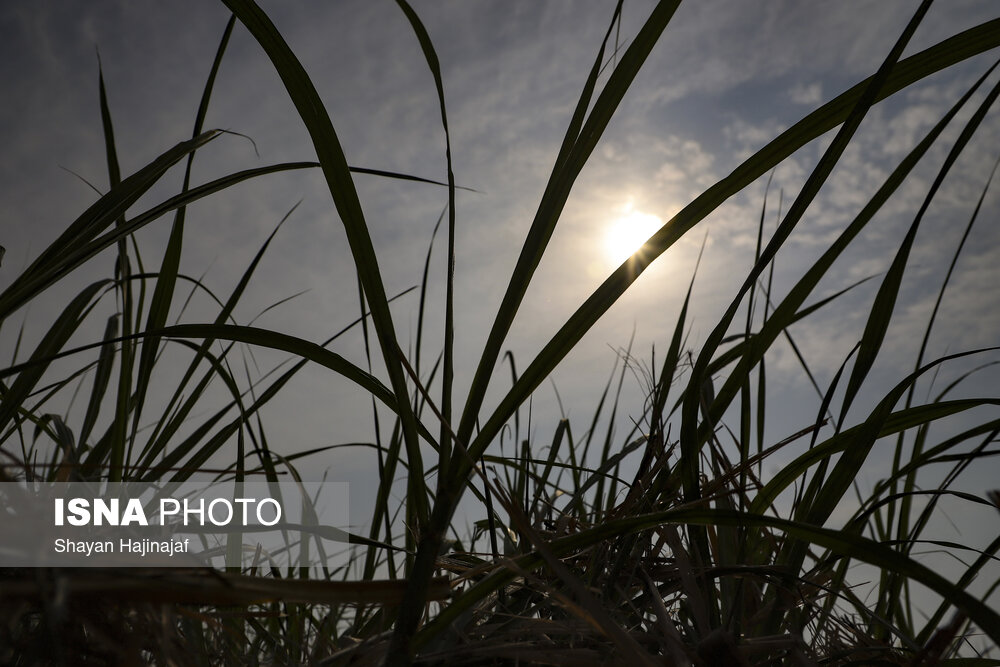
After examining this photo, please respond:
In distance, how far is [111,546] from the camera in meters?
0.47

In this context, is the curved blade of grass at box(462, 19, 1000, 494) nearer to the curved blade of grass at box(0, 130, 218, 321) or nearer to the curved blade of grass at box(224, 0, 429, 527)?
the curved blade of grass at box(224, 0, 429, 527)

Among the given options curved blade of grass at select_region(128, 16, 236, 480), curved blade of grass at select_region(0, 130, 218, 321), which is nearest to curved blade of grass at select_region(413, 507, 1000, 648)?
curved blade of grass at select_region(0, 130, 218, 321)

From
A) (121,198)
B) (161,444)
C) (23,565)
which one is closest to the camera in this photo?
(23,565)

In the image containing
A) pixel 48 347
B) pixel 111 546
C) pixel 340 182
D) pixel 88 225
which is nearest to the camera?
pixel 111 546

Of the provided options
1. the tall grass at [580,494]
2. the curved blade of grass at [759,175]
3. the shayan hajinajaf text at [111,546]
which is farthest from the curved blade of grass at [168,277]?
the curved blade of grass at [759,175]

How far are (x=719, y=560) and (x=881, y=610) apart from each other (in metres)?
0.37

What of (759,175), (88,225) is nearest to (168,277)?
(88,225)

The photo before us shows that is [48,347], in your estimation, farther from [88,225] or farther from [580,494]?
[580,494]

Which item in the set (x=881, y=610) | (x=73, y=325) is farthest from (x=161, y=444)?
(x=881, y=610)

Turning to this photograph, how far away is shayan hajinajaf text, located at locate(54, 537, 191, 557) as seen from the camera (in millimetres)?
424

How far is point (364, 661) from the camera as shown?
48 cm

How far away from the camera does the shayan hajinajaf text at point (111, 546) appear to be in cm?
42

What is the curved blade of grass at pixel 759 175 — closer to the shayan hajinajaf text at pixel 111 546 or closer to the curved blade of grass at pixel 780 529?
the curved blade of grass at pixel 780 529

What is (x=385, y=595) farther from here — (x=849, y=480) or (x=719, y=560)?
(x=719, y=560)
